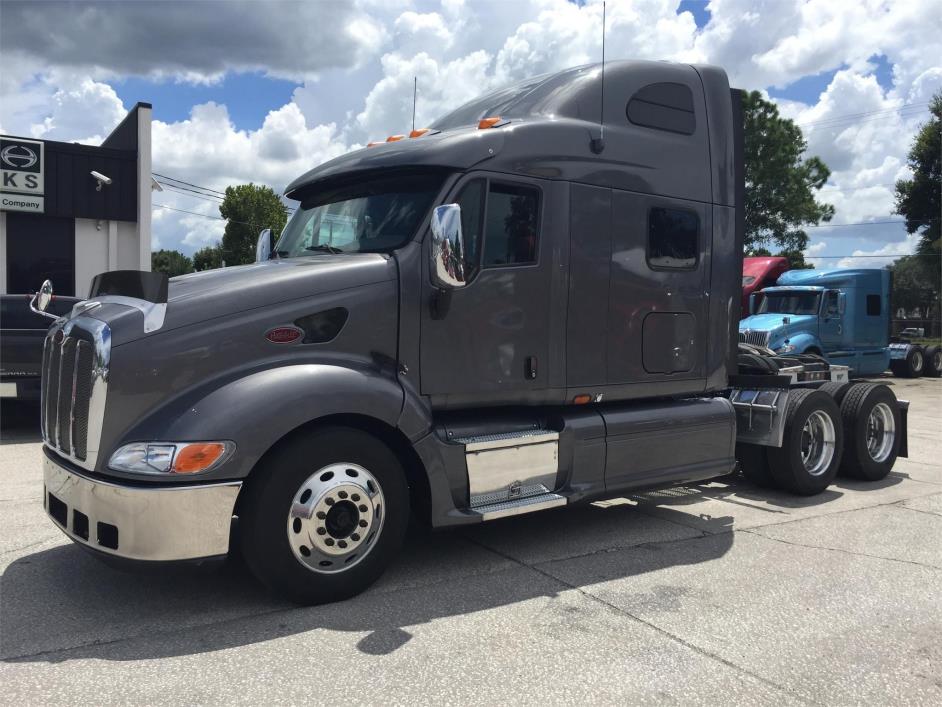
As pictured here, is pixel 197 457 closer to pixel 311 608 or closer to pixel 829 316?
pixel 311 608

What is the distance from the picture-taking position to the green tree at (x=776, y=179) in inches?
1417

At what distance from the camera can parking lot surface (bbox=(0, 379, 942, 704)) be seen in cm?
332

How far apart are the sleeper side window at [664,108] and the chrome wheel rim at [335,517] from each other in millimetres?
3324

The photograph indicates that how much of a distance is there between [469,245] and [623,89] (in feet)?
6.14

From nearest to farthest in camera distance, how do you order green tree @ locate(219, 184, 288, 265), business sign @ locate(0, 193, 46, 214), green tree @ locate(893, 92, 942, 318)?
1. business sign @ locate(0, 193, 46, 214)
2. green tree @ locate(893, 92, 942, 318)
3. green tree @ locate(219, 184, 288, 265)

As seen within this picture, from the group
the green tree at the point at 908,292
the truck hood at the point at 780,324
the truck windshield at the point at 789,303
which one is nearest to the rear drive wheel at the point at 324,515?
the truck hood at the point at 780,324

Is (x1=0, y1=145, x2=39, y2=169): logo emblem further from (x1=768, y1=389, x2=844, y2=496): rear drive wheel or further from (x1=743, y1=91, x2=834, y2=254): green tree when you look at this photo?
(x1=743, y1=91, x2=834, y2=254): green tree

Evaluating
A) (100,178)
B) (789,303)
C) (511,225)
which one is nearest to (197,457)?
(511,225)

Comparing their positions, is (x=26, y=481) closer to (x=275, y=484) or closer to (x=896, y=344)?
(x=275, y=484)

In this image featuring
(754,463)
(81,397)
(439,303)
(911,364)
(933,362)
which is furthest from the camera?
(933,362)

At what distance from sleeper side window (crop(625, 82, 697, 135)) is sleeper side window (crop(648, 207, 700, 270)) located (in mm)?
647

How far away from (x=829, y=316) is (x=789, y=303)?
0.91 metres

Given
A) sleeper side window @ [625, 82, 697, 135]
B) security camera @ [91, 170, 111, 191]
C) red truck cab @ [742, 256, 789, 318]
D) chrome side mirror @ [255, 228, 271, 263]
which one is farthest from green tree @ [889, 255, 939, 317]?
chrome side mirror @ [255, 228, 271, 263]

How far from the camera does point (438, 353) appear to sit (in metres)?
4.71
